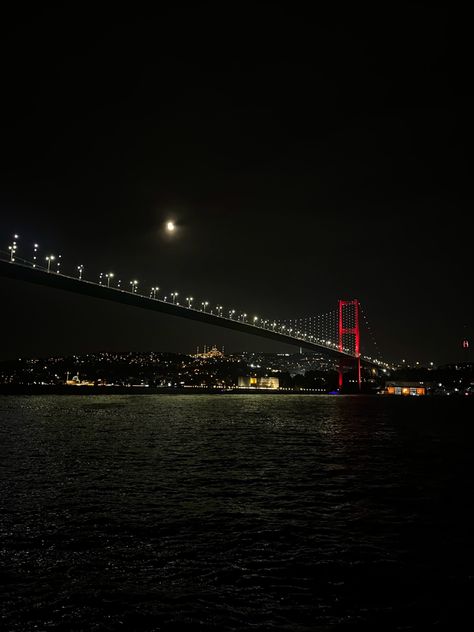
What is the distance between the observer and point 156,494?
9.91 metres

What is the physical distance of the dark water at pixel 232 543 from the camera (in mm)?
4895

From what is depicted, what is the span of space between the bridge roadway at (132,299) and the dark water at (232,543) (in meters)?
33.9

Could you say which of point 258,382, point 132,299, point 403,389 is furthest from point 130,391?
point 403,389

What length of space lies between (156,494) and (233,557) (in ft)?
12.4

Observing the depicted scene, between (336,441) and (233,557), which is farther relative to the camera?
(336,441)

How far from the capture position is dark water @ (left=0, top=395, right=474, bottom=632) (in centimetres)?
489

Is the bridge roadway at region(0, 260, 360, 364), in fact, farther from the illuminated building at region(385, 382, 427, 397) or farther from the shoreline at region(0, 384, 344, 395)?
the illuminated building at region(385, 382, 427, 397)

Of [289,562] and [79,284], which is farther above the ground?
[79,284]

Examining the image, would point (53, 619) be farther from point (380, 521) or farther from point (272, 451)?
point (272, 451)

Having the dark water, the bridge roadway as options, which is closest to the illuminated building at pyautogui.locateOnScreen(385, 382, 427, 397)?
the bridge roadway

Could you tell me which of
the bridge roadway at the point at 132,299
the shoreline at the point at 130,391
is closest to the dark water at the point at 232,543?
the bridge roadway at the point at 132,299

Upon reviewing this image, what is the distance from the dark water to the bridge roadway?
33859mm

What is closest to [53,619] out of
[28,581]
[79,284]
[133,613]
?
[133,613]

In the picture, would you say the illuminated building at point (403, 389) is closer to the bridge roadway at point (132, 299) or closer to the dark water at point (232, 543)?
the bridge roadway at point (132, 299)
